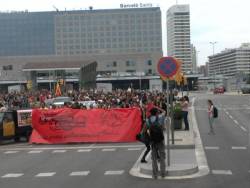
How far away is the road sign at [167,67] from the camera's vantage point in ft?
47.5

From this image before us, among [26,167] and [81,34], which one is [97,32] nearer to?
[81,34]

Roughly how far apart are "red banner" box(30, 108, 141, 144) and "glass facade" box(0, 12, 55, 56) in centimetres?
15865

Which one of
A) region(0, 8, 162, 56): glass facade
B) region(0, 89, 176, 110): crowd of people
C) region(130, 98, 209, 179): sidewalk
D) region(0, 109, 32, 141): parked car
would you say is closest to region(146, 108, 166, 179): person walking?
region(130, 98, 209, 179): sidewalk

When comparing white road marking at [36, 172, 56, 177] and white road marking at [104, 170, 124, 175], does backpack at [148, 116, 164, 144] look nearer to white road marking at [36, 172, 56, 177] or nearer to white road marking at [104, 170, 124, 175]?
white road marking at [104, 170, 124, 175]

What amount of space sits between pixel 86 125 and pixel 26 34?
164m

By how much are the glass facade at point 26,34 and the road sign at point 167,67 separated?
16837 cm

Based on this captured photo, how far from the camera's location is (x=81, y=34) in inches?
7180

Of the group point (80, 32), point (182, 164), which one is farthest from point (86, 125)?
point (80, 32)

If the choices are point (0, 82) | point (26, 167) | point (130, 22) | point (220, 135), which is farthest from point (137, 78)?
point (26, 167)

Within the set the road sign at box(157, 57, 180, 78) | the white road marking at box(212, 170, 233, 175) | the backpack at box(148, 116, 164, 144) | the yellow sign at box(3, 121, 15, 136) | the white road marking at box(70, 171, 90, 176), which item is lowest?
the white road marking at box(70, 171, 90, 176)

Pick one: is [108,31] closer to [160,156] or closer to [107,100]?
[107,100]

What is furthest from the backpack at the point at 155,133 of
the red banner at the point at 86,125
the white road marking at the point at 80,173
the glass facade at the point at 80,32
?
the glass facade at the point at 80,32

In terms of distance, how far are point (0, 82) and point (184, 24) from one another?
4417 centimetres

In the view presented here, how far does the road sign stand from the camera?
14477mm
